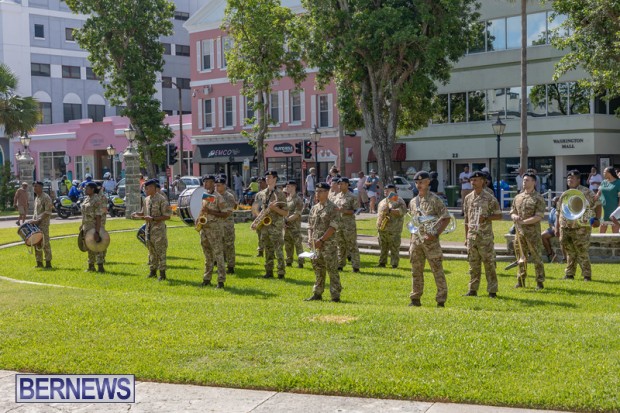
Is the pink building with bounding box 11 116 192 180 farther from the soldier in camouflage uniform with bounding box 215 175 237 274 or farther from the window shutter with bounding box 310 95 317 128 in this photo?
the soldier in camouflage uniform with bounding box 215 175 237 274

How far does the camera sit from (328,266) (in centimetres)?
1320

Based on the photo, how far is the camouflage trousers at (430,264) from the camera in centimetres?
1261

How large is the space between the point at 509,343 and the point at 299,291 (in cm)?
639

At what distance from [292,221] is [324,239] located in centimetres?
504

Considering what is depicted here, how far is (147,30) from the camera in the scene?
46469 mm

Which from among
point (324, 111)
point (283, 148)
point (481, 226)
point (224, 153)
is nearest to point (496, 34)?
point (324, 111)

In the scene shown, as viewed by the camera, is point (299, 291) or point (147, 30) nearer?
point (299, 291)

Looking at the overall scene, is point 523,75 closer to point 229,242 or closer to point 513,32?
point 513,32

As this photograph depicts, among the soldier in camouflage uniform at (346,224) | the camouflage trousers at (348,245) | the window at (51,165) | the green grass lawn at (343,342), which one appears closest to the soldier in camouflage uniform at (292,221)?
the soldier in camouflage uniform at (346,224)

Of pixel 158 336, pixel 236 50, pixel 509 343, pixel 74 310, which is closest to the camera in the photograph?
pixel 509 343

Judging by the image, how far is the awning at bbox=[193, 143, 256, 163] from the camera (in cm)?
5362

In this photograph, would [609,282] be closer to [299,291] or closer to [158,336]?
[299,291]

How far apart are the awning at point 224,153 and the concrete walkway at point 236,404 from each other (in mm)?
44453

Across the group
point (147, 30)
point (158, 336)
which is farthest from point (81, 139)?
point (158, 336)
